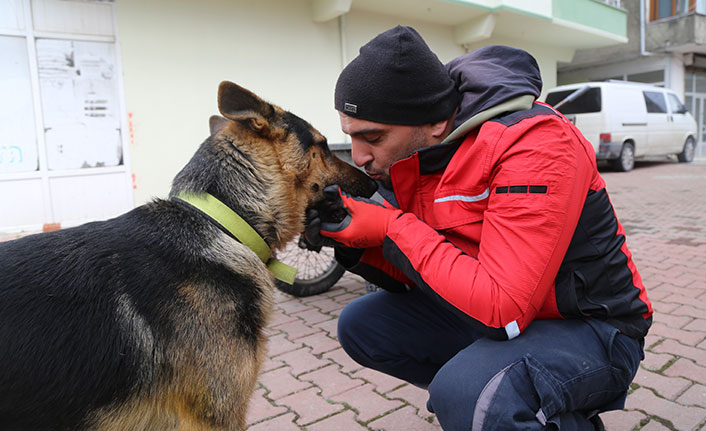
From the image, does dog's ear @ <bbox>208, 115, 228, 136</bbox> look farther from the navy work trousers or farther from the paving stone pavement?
the paving stone pavement

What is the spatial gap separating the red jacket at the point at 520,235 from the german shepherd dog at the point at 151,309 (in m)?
0.62

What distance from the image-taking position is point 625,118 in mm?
14594

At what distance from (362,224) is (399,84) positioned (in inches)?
23.0

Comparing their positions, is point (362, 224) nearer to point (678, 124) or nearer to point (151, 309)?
point (151, 309)

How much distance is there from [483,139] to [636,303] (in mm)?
878

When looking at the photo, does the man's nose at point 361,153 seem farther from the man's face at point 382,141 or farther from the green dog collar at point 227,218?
the green dog collar at point 227,218

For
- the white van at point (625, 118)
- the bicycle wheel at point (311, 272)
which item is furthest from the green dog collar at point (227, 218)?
the white van at point (625, 118)

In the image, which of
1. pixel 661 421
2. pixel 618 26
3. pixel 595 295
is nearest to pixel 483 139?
pixel 595 295

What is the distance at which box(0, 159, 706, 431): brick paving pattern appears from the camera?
258 centimetres

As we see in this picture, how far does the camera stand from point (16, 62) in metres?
7.52

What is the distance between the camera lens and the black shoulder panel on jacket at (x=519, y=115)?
177cm

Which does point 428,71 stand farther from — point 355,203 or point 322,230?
point 322,230

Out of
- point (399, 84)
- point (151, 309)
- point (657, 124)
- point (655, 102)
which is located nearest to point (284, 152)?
point (399, 84)

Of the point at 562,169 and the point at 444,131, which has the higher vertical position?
the point at 444,131
